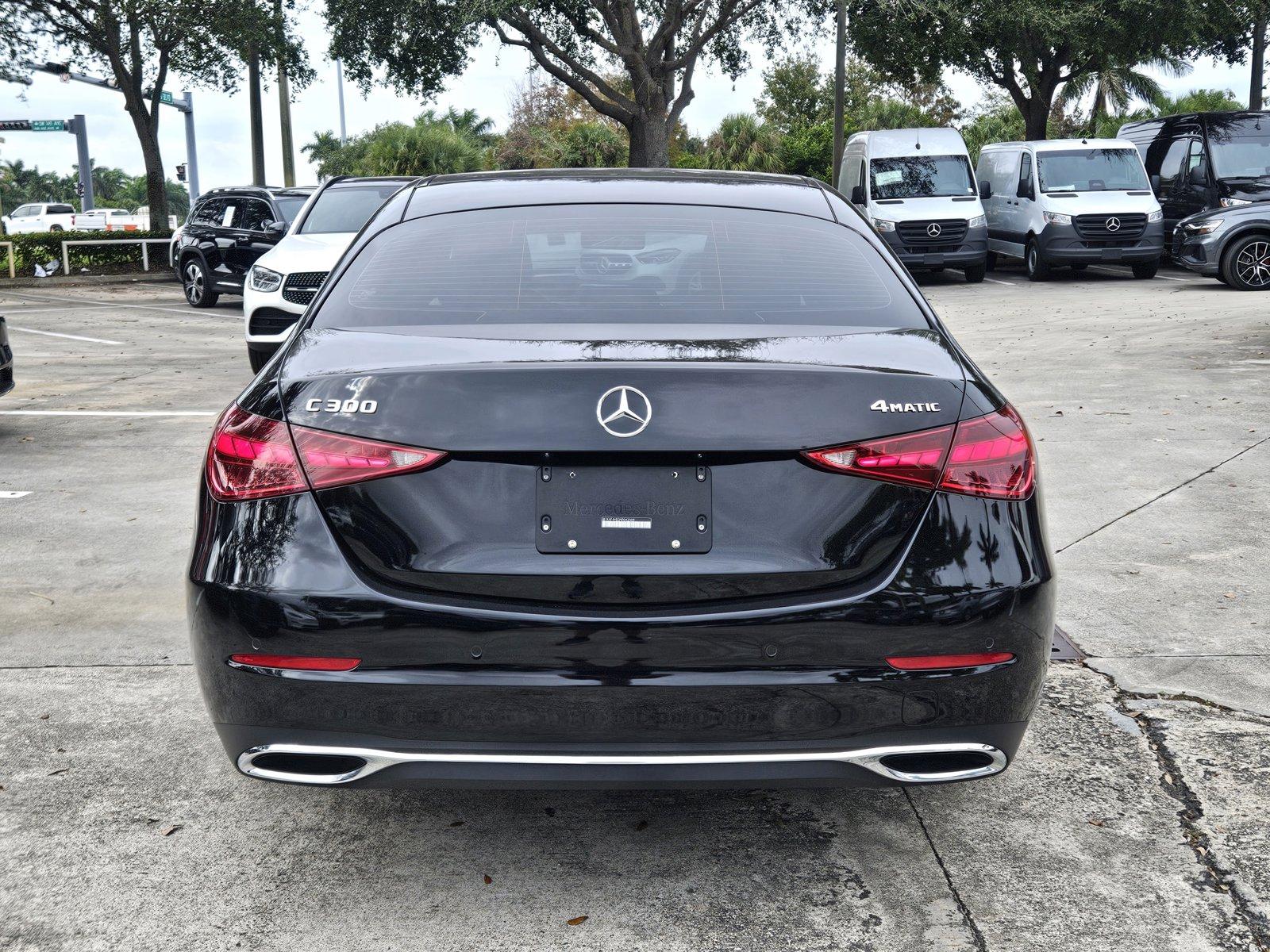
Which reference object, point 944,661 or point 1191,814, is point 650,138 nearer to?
point 1191,814

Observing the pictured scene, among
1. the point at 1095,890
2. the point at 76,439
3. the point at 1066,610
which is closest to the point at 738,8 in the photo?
the point at 76,439

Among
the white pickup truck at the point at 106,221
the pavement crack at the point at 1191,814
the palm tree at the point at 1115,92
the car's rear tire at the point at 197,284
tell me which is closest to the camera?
the pavement crack at the point at 1191,814

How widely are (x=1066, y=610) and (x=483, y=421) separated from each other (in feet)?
10.2

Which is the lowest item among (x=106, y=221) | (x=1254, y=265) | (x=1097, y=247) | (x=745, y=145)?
(x=1254, y=265)

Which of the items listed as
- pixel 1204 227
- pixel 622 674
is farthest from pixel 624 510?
pixel 1204 227

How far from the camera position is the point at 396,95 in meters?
29.9

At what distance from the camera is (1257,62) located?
2909 cm

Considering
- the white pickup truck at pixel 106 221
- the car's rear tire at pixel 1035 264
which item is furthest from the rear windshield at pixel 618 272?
the white pickup truck at pixel 106 221

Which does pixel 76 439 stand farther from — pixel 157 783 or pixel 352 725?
pixel 352 725

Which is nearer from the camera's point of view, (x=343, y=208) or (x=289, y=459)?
(x=289, y=459)

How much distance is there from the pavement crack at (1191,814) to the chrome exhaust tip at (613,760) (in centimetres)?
61

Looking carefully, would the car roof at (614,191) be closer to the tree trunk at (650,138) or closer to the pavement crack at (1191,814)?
the pavement crack at (1191,814)

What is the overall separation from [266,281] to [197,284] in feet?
32.5

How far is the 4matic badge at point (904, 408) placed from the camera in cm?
270
